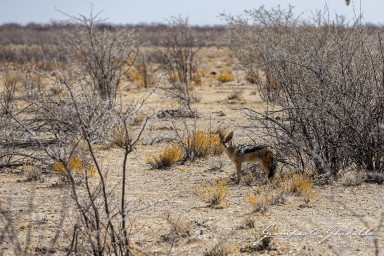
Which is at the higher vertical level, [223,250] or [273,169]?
[273,169]

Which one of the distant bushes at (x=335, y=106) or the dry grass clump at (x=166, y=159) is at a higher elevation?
the distant bushes at (x=335, y=106)

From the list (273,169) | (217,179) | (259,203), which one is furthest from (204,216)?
(217,179)

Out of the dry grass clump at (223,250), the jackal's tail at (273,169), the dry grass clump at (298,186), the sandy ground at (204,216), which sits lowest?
the sandy ground at (204,216)

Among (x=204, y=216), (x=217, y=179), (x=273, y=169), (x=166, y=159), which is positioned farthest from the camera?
(x=166, y=159)

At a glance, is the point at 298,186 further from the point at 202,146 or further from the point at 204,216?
the point at 202,146

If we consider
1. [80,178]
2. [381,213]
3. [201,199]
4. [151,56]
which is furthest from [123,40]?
[151,56]

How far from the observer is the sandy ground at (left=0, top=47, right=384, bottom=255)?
5.33m

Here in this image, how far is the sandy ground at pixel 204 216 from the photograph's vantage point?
533 centimetres

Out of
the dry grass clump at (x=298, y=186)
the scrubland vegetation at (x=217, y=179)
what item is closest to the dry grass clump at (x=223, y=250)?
the scrubland vegetation at (x=217, y=179)

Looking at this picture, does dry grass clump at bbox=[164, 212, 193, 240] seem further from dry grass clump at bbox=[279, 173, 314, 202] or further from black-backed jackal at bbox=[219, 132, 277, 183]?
black-backed jackal at bbox=[219, 132, 277, 183]

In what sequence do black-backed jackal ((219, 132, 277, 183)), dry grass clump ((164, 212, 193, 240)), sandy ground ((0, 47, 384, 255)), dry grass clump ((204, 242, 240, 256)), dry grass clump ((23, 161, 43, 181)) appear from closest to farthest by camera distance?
1. dry grass clump ((204, 242, 240, 256))
2. sandy ground ((0, 47, 384, 255))
3. dry grass clump ((164, 212, 193, 240))
4. black-backed jackal ((219, 132, 277, 183))
5. dry grass clump ((23, 161, 43, 181))

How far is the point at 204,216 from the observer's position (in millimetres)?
6215
